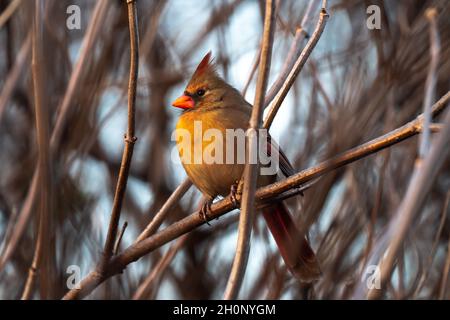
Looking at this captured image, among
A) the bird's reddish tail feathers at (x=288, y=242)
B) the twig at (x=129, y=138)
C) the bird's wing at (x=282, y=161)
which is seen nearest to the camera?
the twig at (x=129, y=138)

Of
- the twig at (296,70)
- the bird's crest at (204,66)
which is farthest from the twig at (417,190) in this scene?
the bird's crest at (204,66)

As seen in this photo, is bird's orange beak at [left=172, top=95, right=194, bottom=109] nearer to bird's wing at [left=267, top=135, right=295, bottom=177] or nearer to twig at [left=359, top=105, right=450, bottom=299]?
bird's wing at [left=267, top=135, right=295, bottom=177]

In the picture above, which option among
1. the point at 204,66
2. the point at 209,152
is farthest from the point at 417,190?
the point at 204,66

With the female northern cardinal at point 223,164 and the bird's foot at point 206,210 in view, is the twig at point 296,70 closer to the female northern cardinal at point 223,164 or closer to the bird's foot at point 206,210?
the bird's foot at point 206,210

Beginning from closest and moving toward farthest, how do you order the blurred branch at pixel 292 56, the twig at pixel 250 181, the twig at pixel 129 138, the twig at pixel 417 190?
the twig at pixel 417 190 → the twig at pixel 250 181 → the twig at pixel 129 138 → the blurred branch at pixel 292 56

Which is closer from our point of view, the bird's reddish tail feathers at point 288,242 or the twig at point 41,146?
the twig at point 41,146

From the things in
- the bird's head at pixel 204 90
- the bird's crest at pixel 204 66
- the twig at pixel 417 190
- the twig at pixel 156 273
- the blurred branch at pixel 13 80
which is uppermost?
the bird's crest at pixel 204 66

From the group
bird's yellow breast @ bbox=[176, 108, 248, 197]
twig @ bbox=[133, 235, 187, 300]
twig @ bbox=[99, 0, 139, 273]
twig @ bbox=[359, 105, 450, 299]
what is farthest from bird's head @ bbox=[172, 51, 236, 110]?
twig @ bbox=[359, 105, 450, 299]

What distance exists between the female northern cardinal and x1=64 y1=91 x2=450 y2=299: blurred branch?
41cm

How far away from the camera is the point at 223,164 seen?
3084 mm

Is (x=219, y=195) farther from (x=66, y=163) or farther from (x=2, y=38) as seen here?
(x=2, y=38)

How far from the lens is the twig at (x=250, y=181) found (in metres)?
1.62

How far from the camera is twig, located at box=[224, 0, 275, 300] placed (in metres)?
1.62

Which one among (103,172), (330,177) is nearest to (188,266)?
(103,172)
